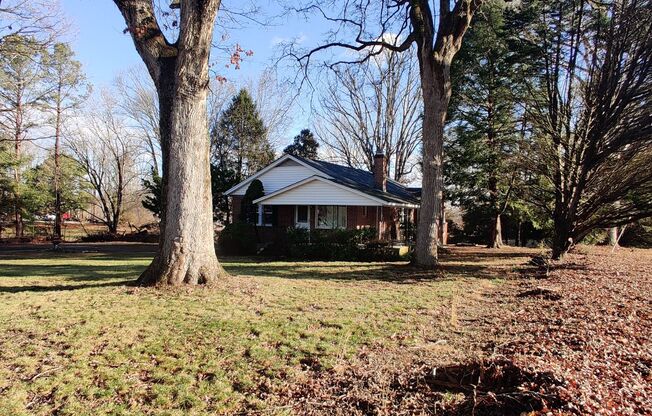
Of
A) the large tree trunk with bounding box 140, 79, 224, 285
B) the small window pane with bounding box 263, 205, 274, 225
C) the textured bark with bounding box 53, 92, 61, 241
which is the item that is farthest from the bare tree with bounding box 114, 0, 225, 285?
the textured bark with bounding box 53, 92, 61, 241

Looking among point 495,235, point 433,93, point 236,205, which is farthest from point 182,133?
point 495,235

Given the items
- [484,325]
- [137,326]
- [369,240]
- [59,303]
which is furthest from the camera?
[369,240]

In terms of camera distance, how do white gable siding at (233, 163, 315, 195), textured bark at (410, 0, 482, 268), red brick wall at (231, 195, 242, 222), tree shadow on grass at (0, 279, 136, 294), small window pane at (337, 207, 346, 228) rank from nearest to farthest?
1. tree shadow on grass at (0, 279, 136, 294)
2. textured bark at (410, 0, 482, 268)
3. small window pane at (337, 207, 346, 228)
4. white gable siding at (233, 163, 315, 195)
5. red brick wall at (231, 195, 242, 222)

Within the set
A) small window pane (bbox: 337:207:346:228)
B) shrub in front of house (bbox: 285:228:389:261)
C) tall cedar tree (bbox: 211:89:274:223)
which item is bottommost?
shrub in front of house (bbox: 285:228:389:261)

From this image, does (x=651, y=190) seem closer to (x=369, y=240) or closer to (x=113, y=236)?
(x=369, y=240)

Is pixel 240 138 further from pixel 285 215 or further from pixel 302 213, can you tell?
pixel 302 213

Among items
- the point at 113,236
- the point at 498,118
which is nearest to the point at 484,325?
the point at 498,118

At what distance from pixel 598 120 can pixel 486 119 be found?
9581 millimetres

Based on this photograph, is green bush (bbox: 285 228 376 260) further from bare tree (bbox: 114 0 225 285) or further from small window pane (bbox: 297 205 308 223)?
bare tree (bbox: 114 0 225 285)

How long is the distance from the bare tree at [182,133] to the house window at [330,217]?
1343cm

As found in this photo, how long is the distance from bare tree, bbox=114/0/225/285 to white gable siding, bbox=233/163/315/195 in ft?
48.8

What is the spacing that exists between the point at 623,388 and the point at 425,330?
254cm

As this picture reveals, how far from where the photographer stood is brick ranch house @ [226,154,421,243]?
1975 centimetres

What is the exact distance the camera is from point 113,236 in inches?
1209
